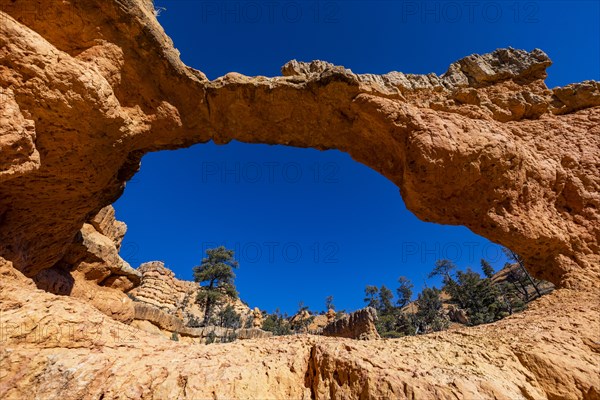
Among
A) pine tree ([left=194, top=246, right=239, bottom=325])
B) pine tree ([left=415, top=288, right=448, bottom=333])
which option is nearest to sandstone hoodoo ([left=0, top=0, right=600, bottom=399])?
pine tree ([left=194, top=246, right=239, bottom=325])

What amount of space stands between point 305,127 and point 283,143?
44.9 inches

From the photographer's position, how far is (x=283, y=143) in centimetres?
1103

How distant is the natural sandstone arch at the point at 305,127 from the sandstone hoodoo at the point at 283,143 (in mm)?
49

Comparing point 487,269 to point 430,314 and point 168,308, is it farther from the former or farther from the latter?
point 168,308

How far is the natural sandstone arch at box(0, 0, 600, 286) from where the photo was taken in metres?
6.70

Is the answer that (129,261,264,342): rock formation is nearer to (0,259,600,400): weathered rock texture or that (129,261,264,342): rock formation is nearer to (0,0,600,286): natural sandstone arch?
(0,0,600,286): natural sandstone arch

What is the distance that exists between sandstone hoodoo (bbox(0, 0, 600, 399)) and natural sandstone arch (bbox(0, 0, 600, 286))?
0.05m

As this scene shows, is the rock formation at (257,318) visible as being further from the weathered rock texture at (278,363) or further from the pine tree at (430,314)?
the weathered rock texture at (278,363)

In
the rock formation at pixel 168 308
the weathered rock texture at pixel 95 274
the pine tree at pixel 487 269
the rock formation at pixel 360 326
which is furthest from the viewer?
the pine tree at pixel 487 269

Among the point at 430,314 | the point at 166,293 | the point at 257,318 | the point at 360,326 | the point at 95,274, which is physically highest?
the point at 257,318

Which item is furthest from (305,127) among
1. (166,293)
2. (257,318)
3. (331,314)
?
(331,314)

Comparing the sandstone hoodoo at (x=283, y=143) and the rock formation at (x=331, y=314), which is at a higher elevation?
the rock formation at (x=331, y=314)

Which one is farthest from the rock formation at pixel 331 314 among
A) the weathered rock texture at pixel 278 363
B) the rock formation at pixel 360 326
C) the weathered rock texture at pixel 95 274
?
the weathered rock texture at pixel 278 363

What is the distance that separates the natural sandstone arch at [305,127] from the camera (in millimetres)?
6695
